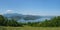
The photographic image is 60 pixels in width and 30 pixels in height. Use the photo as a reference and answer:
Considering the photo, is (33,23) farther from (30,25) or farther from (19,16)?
(19,16)

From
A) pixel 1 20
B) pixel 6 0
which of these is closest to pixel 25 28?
pixel 1 20

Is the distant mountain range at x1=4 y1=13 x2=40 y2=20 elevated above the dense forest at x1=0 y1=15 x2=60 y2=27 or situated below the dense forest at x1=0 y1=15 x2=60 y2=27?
above

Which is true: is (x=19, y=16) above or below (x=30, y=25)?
above

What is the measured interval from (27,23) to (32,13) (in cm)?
19

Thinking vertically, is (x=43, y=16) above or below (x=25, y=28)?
above

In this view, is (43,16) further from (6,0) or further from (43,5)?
(6,0)

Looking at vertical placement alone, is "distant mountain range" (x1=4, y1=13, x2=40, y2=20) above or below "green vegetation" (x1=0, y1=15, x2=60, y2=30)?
above

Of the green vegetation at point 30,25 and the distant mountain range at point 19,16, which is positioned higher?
the distant mountain range at point 19,16

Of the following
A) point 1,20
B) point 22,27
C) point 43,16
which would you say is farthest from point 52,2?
point 1,20

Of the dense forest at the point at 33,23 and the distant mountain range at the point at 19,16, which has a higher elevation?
the distant mountain range at the point at 19,16

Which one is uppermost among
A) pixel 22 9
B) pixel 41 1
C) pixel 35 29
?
pixel 41 1

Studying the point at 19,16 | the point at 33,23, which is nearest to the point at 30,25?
the point at 33,23

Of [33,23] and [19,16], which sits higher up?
[19,16]

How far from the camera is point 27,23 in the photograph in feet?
6.90
